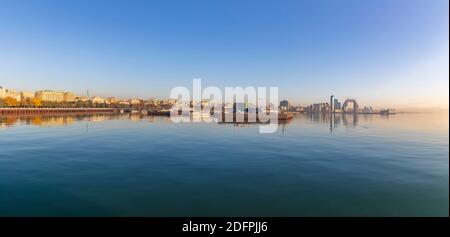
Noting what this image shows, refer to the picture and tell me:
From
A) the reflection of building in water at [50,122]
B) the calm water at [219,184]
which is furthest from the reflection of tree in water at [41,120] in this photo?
the calm water at [219,184]

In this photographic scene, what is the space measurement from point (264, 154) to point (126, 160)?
41.6 feet

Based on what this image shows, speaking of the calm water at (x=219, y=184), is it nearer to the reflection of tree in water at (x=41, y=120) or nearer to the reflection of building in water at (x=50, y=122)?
the reflection of building in water at (x=50, y=122)

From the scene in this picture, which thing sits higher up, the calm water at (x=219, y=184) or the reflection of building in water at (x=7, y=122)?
the reflection of building in water at (x=7, y=122)

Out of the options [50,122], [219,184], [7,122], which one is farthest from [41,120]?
[219,184]

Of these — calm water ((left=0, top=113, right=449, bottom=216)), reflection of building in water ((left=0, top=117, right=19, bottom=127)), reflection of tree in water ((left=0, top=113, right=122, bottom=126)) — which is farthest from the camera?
reflection of tree in water ((left=0, top=113, right=122, bottom=126))

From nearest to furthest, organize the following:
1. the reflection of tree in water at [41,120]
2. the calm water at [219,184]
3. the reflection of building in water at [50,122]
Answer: the calm water at [219,184], the reflection of building in water at [50,122], the reflection of tree in water at [41,120]

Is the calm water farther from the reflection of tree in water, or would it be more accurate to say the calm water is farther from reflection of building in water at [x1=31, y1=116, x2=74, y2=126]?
the reflection of tree in water

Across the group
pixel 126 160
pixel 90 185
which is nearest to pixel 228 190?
pixel 90 185

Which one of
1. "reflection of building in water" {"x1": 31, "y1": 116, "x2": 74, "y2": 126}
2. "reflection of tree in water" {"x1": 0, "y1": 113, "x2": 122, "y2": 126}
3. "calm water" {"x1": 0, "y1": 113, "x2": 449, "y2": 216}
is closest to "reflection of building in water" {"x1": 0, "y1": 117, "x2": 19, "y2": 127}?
"reflection of tree in water" {"x1": 0, "y1": 113, "x2": 122, "y2": 126}

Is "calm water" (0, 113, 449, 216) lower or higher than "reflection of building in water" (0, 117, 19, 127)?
lower

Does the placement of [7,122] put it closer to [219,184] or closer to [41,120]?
[41,120]

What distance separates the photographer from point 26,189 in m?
14.5

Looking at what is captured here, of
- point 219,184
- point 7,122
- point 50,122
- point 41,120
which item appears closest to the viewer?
point 219,184
